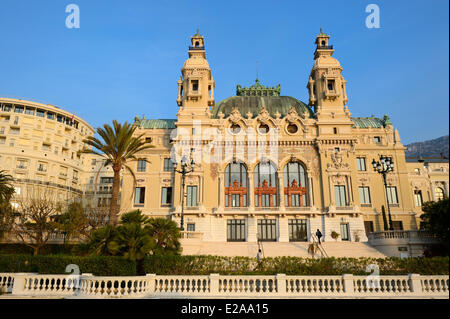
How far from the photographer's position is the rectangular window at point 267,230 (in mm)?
41781

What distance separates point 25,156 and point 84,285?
6095cm

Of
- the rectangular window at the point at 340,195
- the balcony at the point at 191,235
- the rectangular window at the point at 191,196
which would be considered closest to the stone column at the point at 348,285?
the balcony at the point at 191,235

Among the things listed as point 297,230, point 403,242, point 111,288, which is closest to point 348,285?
point 111,288

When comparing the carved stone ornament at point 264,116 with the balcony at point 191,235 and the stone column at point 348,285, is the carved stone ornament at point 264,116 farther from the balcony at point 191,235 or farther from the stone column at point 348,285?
the stone column at point 348,285

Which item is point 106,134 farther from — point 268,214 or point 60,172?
point 60,172

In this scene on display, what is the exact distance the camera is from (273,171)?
147 feet

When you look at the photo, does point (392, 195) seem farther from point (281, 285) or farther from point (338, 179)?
point (281, 285)

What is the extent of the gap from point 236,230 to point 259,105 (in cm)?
1997

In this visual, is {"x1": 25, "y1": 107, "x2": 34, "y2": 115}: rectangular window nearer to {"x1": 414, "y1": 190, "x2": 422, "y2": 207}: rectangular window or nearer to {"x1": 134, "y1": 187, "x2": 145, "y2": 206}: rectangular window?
{"x1": 134, "y1": 187, "x2": 145, "y2": 206}: rectangular window

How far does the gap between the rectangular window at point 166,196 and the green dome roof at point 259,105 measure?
13234 mm

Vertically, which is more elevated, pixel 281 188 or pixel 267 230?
pixel 281 188

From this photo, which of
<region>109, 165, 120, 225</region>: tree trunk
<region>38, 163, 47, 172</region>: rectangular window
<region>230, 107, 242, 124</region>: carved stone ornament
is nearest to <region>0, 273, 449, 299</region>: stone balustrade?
<region>109, 165, 120, 225</region>: tree trunk

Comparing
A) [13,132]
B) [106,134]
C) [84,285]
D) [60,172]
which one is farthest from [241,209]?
[13,132]

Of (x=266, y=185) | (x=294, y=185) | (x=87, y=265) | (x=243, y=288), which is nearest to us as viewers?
(x=243, y=288)
